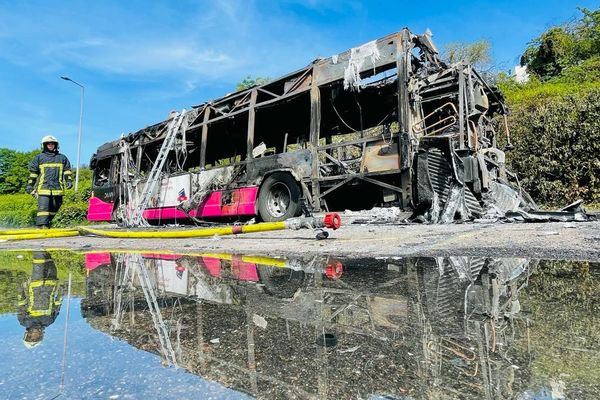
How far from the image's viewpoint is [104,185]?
1205 centimetres

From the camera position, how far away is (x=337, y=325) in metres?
1.67

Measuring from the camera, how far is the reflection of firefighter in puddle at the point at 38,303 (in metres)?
1.78

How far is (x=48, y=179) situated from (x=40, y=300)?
6.95 meters

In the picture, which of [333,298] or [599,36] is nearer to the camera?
[333,298]

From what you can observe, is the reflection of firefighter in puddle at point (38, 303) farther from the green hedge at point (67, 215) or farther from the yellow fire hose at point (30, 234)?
the green hedge at point (67, 215)

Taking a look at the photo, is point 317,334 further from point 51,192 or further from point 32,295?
point 51,192

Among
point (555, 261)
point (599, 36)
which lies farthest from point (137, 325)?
point (599, 36)

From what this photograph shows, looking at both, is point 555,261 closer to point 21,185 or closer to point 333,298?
point 333,298

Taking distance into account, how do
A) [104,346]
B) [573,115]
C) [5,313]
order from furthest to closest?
[573,115] → [5,313] → [104,346]

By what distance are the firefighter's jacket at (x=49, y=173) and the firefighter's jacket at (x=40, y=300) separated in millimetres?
5568

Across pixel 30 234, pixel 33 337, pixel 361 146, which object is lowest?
pixel 33 337

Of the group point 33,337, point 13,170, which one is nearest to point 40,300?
point 33,337

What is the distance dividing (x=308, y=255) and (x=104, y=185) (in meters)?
10.4

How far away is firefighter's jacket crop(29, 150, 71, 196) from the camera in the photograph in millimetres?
8125
